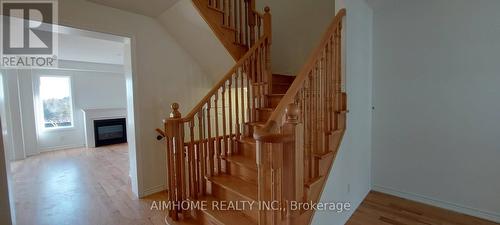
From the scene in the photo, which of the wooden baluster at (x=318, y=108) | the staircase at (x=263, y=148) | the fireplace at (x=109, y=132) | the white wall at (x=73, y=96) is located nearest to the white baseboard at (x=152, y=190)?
the staircase at (x=263, y=148)

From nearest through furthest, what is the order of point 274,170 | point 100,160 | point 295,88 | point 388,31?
point 274,170 → point 295,88 → point 388,31 → point 100,160

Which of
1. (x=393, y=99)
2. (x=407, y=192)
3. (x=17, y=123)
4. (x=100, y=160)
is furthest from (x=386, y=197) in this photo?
(x=17, y=123)

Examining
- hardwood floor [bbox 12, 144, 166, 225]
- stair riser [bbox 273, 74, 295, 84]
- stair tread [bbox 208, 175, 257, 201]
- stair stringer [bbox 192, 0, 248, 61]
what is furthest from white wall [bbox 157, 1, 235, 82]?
hardwood floor [bbox 12, 144, 166, 225]

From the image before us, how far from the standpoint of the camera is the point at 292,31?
13.4ft

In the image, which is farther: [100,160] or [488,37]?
[100,160]

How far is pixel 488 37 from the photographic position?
2166mm

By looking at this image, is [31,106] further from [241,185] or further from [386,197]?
[386,197]

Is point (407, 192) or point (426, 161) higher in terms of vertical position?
point (426, 161)

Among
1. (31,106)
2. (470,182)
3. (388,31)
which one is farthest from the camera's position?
(31,106)

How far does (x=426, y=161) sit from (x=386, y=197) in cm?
64

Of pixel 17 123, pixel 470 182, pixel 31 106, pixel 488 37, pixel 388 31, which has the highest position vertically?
pixel 388 31

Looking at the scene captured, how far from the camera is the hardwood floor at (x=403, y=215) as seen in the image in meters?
2.24

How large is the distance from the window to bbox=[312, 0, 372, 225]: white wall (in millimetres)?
7161

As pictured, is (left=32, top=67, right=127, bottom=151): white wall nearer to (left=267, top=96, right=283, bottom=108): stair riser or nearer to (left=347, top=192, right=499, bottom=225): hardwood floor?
(left=267, top=96, right=283, bottom=108): stair riser
